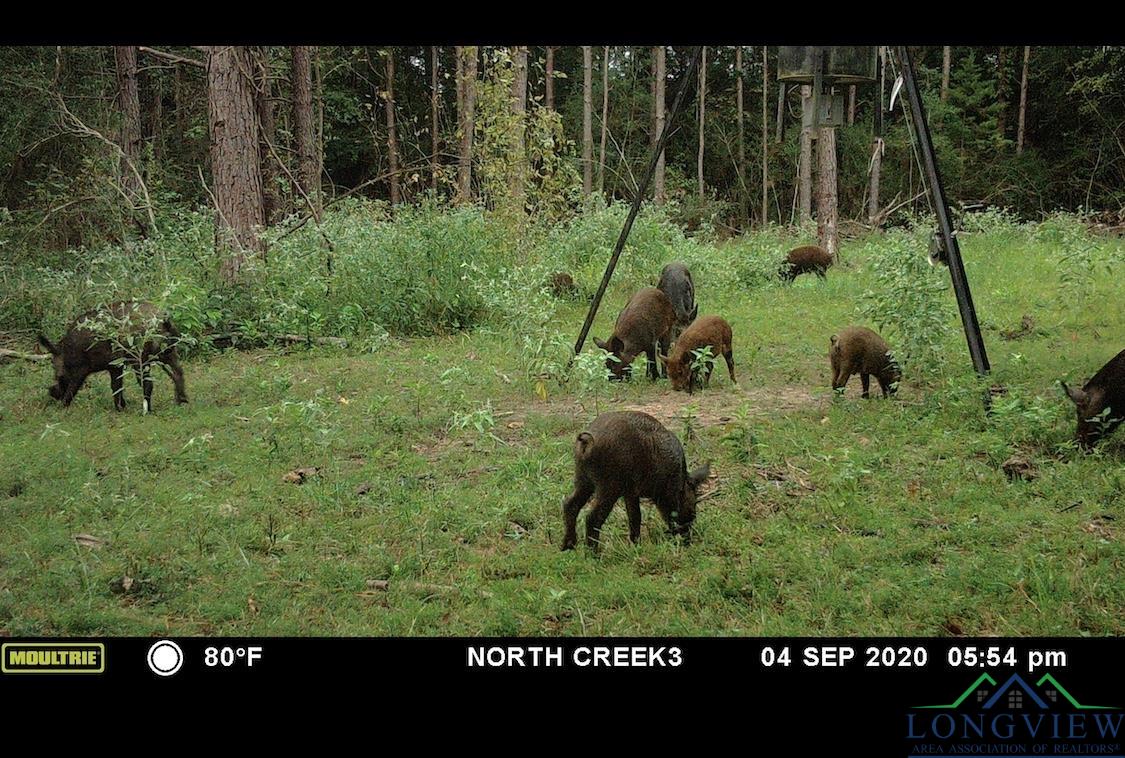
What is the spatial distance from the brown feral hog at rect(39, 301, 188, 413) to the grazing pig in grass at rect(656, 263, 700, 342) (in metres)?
5.58

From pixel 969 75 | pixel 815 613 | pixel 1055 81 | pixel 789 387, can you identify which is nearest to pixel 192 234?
pixel 789 387

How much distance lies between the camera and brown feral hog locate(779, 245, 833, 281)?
17.0m

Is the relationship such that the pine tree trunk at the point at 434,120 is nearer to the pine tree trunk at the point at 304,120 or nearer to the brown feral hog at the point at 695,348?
the pine tree trunk at the point at 304,120

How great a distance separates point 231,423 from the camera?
26.8ft

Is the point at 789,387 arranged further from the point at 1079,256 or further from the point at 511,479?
the point at 1079,256

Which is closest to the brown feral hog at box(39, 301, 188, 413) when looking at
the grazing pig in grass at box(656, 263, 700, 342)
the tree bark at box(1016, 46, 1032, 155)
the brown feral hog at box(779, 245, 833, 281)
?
the grazing pig in grass at box(656, 263, 700, 342)

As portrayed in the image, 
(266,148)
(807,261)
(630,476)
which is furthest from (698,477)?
(266,148)

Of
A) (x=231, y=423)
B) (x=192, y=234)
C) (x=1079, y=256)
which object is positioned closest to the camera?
(x=231, y=423)

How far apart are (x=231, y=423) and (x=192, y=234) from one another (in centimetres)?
626

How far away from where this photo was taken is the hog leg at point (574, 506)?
5.34 metres
